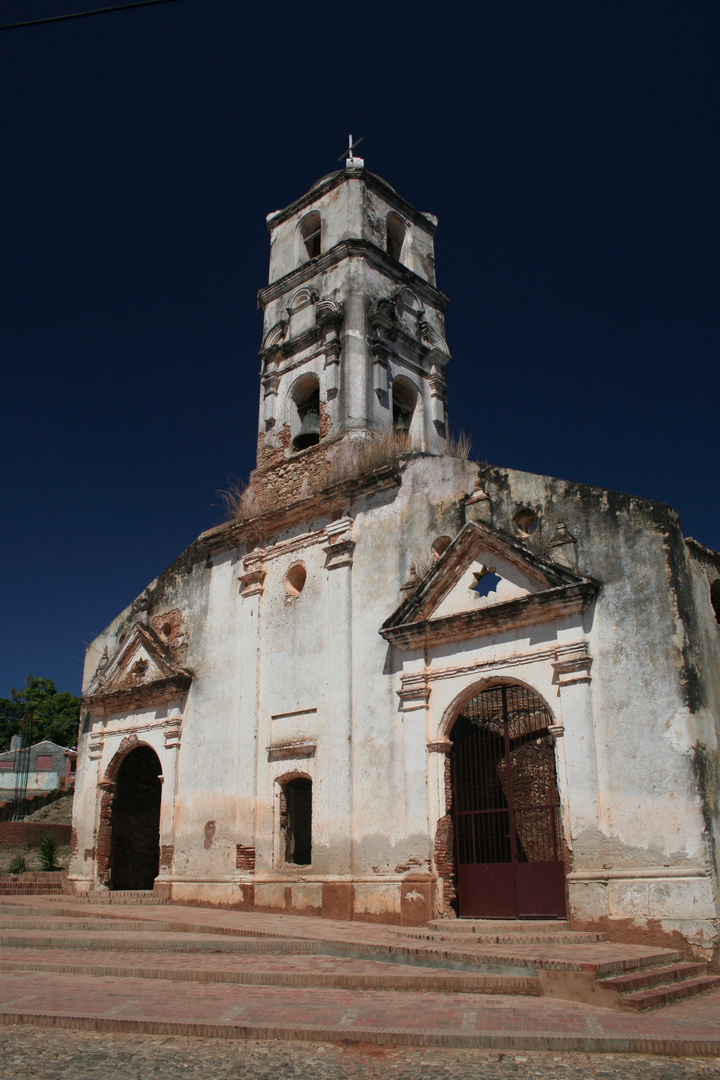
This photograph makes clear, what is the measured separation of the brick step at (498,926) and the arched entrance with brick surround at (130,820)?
8206 millimetres

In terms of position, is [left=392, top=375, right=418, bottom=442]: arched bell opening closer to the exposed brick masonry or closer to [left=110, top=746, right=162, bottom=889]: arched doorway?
the exposed brick masonry

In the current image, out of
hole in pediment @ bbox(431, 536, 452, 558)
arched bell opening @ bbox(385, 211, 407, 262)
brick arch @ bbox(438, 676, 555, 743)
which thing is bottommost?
brick arch @ bbox(438, 676, 555, 743)

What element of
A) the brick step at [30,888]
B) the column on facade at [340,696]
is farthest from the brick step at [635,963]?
the brick step at [30,888]

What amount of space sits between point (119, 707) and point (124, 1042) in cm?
1280

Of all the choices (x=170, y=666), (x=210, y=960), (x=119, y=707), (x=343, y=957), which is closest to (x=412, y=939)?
(x=343, y=957)

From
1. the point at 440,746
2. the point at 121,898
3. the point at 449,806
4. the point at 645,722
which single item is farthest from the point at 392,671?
the point at 121,898

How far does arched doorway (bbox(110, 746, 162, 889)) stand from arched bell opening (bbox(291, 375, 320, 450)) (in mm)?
7334

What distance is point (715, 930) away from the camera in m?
9.26

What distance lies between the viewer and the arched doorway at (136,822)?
1783 cm

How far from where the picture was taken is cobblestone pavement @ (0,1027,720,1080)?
5184 millimetres

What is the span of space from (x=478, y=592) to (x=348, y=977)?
622cm

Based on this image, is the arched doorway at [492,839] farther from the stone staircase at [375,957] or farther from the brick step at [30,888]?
the brick step at [30,888]

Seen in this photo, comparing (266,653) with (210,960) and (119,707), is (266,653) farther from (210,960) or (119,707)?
(210,960)

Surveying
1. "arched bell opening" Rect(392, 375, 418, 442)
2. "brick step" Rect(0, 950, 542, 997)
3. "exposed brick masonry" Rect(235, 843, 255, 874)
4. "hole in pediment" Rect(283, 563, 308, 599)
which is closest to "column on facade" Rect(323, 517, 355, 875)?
"hole in pediment" Rect(283, 563, 308, 599)
